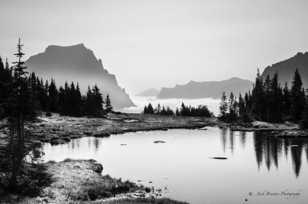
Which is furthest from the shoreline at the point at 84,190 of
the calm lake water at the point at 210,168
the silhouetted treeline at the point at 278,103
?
the silhouetted treeline at the point at 278,103

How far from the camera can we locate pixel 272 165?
48.6 m

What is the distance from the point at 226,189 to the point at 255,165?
16669 millimetres

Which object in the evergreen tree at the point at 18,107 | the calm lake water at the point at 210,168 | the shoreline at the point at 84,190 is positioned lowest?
the calm lake water at the point at 210,168

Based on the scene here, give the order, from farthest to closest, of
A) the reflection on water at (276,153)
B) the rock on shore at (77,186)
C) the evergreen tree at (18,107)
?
the reflection on water at (276,153) < the evergreen tree at (18,107) < the rock on shore at (77,186)

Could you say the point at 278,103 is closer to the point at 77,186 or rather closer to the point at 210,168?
the point at 210,168

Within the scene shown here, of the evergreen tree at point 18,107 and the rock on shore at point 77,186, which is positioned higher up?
the evergreen tree at point 18,107

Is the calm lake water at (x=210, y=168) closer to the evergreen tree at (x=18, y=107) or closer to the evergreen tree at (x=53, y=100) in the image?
the evergreen tree at (x=18, y=107)

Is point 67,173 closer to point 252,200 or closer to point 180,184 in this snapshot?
point 180,184

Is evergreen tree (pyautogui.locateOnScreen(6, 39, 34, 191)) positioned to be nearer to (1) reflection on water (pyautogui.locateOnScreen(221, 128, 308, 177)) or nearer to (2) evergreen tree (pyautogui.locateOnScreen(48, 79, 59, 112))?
(1) reflection on water (pyautogui.locateOnScreen(221, 128, 308, 177))

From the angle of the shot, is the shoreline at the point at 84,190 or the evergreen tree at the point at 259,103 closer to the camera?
the shoreline at the point at 84,190

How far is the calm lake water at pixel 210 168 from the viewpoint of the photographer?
32.6m

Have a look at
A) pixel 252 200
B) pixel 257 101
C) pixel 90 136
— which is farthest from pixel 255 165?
pixel 257 101

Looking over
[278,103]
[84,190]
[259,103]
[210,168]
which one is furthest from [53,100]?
[84,190]

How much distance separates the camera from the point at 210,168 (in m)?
46.5
